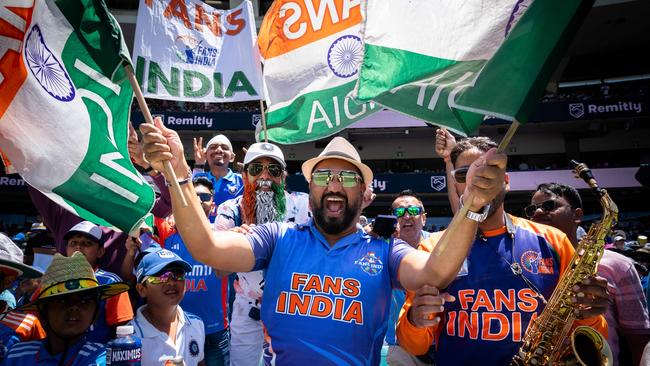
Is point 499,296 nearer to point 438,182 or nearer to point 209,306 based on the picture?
point 209,306

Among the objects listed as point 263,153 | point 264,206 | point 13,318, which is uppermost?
point 263,153

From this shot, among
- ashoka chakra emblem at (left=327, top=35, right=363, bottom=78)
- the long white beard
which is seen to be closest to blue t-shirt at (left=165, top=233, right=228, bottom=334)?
the long white beard

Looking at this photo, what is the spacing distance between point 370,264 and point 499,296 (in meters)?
0.67

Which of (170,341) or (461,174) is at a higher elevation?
(461,174)

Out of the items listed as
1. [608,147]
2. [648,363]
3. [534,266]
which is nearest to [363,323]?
[534,266]

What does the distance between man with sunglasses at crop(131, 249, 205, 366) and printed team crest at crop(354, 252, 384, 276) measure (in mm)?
1557

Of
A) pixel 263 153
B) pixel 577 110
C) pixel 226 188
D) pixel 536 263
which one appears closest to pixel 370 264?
pixel 536 263

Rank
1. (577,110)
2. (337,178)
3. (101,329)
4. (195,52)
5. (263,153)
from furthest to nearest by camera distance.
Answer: (577,110)
(195,52)
(263,153)
(101,329)
(337,178)

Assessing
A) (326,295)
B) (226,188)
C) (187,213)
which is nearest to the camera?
(187,213)

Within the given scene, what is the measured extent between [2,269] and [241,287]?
138 centimetres

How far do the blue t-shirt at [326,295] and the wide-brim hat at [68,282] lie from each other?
1.00m

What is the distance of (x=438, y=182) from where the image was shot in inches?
928

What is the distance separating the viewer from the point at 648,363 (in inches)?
62.0

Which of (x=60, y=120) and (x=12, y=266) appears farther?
(x=12, y=266)
